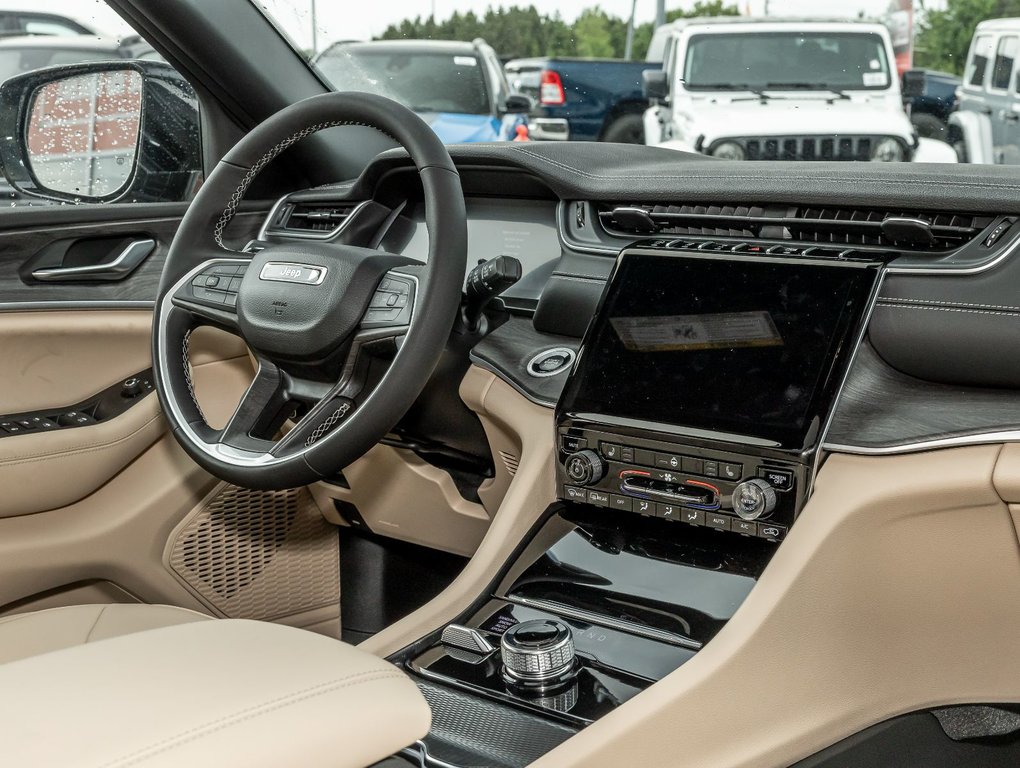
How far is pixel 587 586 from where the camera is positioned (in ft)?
4.84

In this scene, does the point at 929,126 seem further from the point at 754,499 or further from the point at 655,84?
the point at 754,499

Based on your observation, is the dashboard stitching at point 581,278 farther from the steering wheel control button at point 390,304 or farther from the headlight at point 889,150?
the headlight at point 889,150

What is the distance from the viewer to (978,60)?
2316 millimetres

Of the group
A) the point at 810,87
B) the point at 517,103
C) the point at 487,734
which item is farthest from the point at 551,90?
the point at 487,734

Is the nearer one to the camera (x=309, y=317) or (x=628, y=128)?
(x=309, y=317)

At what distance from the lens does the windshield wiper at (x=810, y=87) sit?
101 inches

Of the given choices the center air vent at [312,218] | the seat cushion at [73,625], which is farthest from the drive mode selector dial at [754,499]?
the center air vent at [312,218]

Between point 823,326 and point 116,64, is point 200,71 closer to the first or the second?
point 116,64

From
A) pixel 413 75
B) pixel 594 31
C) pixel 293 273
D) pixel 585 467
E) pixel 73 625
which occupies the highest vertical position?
pixel 594 31

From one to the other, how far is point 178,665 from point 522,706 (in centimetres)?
44

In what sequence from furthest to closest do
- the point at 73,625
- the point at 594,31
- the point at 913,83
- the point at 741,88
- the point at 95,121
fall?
1. the point at 741,88
2. the point at 594,31
3. the point at 913,83
4. the point at 95,121
5. the point at 73,625

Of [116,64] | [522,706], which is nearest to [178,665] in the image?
[522,706]

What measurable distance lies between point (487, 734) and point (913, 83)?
1.70m

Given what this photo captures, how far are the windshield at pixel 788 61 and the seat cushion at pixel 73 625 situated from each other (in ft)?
5.84
